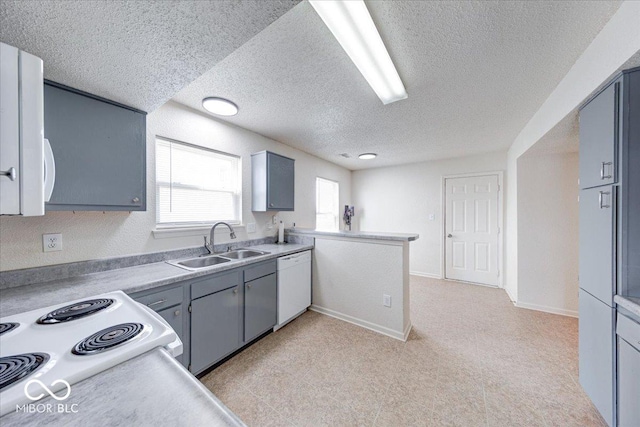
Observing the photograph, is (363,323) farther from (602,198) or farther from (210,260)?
(602,198)

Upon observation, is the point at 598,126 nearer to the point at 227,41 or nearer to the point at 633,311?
the point at 633,311

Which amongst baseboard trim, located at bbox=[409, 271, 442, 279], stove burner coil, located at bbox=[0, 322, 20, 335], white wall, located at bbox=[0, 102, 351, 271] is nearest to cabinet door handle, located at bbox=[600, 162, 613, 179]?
stove burner coil, located at bbox=[0, 322, 20, 335]

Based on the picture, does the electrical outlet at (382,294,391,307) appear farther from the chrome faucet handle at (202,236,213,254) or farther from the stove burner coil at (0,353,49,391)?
the stove burner coil at (0,353,49,391)

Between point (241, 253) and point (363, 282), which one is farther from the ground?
point (241, 253)

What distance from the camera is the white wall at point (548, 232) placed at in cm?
279

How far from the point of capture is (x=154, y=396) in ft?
1.81

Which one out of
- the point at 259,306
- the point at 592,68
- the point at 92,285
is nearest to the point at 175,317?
the point at 92,285

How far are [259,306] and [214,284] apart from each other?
0.59m

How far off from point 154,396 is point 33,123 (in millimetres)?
911

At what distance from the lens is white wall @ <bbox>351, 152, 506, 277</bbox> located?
4.20m

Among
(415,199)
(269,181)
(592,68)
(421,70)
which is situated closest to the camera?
(592,68)

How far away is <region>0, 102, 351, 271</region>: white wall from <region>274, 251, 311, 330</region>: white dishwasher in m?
0.68

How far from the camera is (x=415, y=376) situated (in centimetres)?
183

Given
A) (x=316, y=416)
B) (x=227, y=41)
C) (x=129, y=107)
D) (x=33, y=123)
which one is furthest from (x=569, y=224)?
(x=129, y=107)
